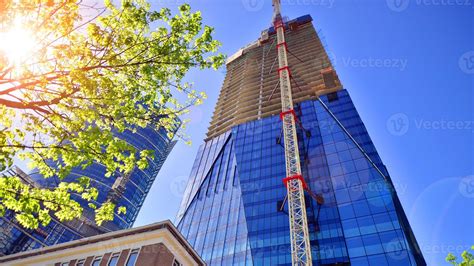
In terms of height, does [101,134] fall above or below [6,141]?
above

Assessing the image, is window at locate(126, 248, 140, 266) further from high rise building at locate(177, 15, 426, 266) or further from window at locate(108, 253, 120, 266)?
high rise building at locate(177, 15, 426, 266)

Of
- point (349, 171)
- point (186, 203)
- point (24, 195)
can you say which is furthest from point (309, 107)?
point (24, 195)

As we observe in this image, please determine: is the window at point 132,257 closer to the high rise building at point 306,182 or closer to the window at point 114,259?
the window at point 114,259

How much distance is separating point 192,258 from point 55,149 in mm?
18420

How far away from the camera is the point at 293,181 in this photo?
1640 inches

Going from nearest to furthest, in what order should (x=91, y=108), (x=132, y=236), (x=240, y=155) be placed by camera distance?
(x=91, y=108) < (x=132, y=236) < (x=240, y=155)

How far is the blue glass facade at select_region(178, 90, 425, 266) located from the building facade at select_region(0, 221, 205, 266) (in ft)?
76.2

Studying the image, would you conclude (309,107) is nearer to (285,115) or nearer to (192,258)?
(285,115)

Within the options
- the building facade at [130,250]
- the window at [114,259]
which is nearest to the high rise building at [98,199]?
the building facade at [130,250]

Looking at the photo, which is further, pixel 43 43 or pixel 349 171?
pixel 349 171

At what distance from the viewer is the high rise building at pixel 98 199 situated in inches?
2458

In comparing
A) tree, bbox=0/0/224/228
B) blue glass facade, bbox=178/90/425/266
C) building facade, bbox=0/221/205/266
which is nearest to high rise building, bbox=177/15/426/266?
blue glass facade, bbox=178/90/425/266

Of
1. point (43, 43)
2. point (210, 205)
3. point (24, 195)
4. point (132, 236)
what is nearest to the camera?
point (43, 43)

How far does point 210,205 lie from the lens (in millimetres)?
59844
